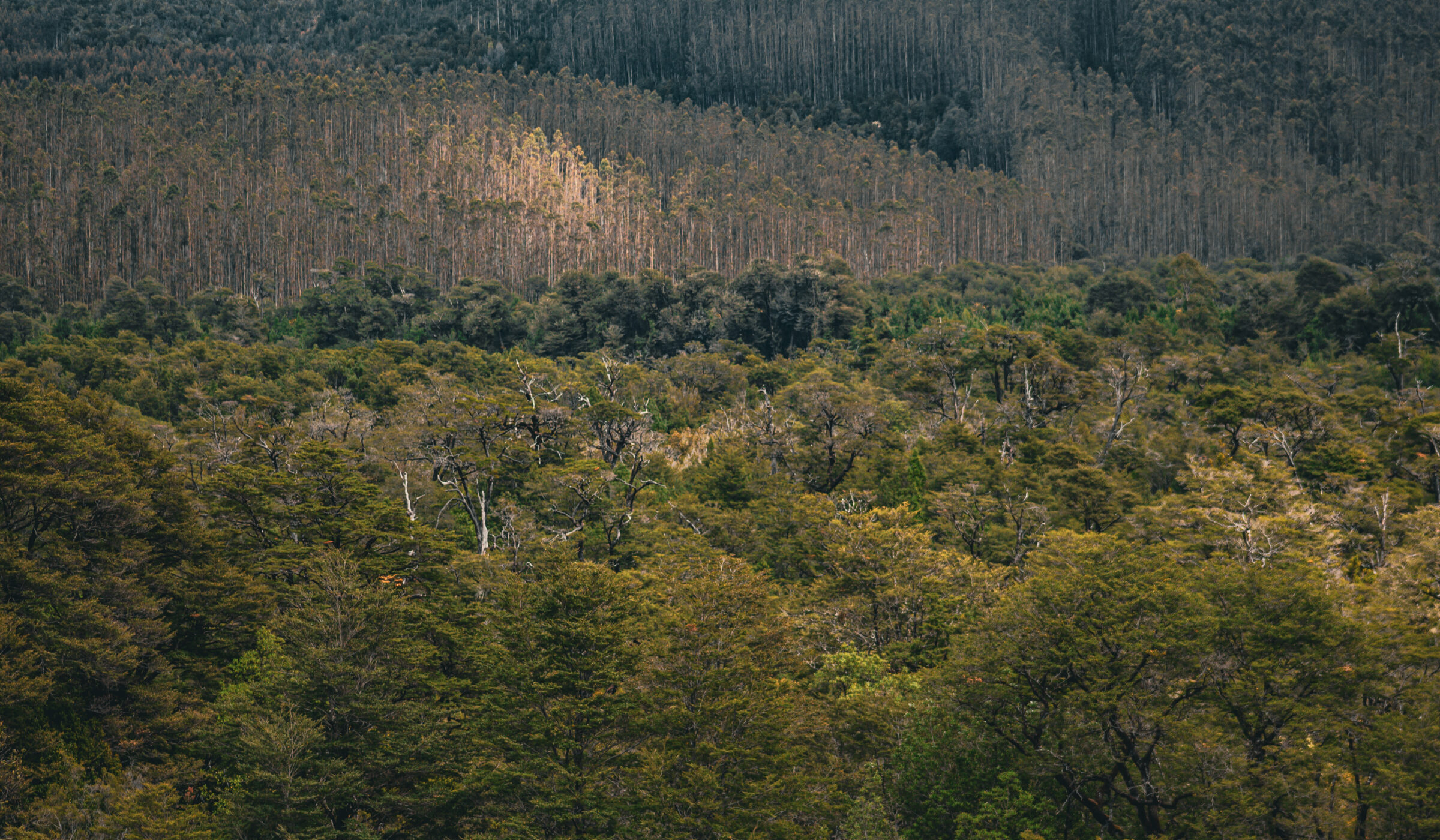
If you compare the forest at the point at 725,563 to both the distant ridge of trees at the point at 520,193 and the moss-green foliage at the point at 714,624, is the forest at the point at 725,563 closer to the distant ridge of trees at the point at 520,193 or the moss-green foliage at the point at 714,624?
the moss-green foliage at the point at 714,624

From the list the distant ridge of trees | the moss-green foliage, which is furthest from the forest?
the distant ridge of trees

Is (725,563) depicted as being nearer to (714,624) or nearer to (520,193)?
(714,624)

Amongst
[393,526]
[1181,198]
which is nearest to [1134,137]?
[1181,198]

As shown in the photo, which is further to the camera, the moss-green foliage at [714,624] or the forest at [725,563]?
the forest at [725,563]

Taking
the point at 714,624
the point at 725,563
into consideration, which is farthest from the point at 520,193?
the point at 714,624

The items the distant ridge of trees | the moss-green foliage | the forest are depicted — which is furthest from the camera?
the distant ridge of trees

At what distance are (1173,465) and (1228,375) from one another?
21354 mm

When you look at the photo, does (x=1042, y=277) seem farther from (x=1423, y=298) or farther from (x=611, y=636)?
(x=611, y=636)

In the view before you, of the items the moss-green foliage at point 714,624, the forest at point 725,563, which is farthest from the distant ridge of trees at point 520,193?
the moss-green foliage at point 714,624

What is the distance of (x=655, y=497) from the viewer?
2264 inches

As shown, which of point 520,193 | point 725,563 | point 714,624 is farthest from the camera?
point 520,193

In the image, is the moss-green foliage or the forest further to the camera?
the forest

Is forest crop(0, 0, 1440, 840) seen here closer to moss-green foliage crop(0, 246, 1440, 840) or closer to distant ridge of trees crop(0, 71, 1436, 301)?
moss-green foliage crop(0, 246, 1440, 840)

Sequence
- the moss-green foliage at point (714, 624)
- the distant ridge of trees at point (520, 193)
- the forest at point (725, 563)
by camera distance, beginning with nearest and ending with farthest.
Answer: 1. the moss-green foliage at point (714, 624)
2. the forest at point (725, 563)
3. the distant ridge of trees at point (520, 193)
